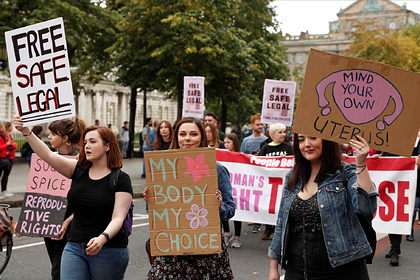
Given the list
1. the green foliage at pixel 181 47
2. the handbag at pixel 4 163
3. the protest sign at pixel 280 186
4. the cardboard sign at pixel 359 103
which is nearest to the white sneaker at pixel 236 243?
the protest sign at pixel 280 186

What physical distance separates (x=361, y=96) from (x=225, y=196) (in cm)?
120

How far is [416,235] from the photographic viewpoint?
8859 millimetres

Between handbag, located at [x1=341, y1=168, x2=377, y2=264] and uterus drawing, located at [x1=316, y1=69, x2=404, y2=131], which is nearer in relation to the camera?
handbag, located at [x1=341, y1=168, x2=377, y2=264]

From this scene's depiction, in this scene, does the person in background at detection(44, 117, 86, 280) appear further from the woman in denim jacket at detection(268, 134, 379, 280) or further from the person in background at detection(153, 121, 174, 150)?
the person in background at detection(153, 121, 174, 150)

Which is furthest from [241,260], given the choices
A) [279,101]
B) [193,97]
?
[193,97]

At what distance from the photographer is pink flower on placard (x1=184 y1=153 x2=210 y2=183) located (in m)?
3.53

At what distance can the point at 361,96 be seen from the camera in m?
3.32

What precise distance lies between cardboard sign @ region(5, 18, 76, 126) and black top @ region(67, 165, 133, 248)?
26.7 inches

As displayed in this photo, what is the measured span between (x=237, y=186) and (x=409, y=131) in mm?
5089

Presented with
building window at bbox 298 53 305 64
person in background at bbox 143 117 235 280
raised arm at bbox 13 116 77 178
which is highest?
building window at bbox 298 53 305 64

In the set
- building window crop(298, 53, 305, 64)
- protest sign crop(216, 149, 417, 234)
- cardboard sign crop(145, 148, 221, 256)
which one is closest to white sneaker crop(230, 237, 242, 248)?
protest sign crop(216, 149, 417, 234)

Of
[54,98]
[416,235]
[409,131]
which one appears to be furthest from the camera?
[416,235]

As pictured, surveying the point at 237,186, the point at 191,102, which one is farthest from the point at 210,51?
the point at 237,186

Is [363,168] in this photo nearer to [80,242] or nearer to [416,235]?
[80,242]
